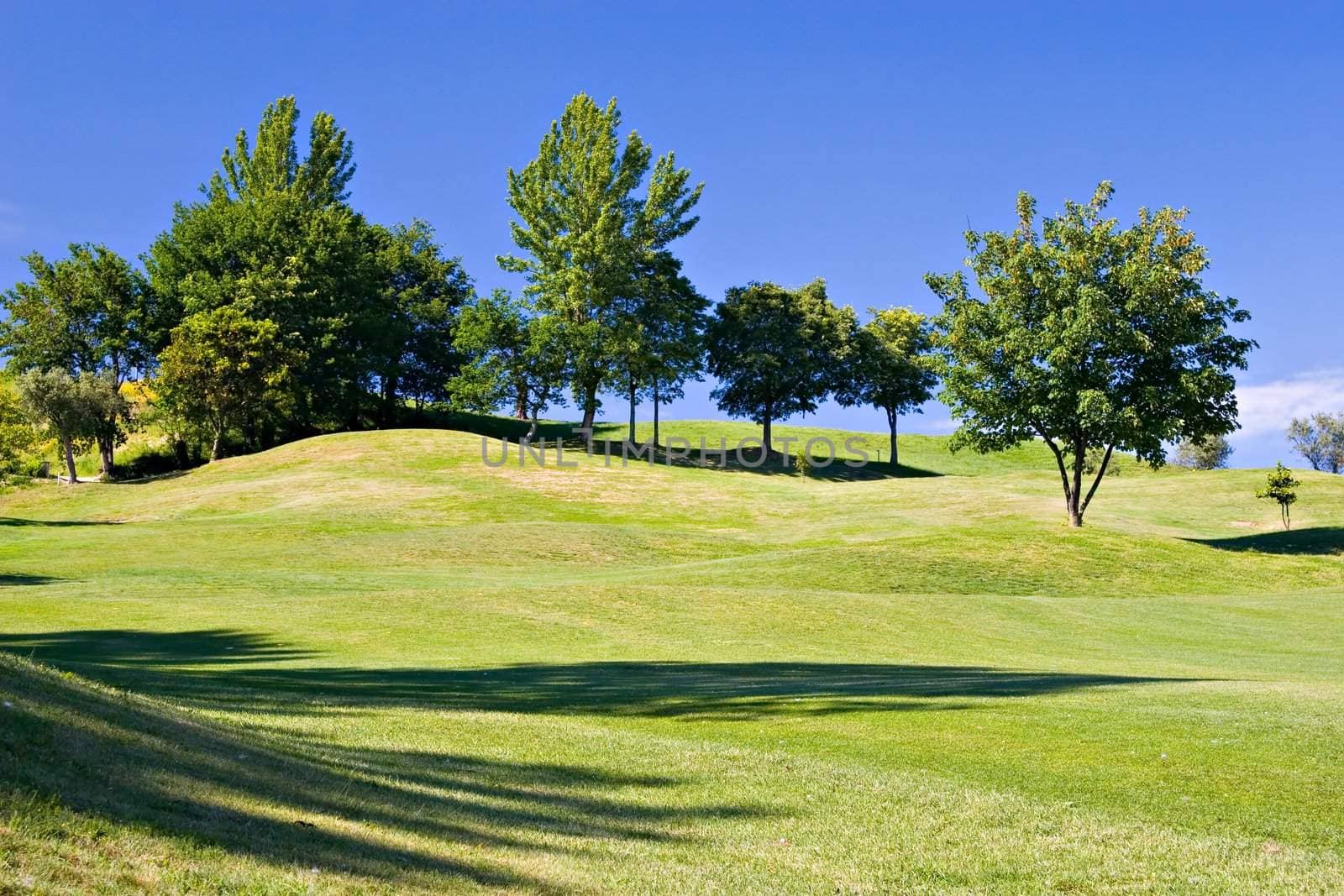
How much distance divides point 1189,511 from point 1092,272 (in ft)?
70.3

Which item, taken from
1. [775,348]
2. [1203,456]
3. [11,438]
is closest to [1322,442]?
[1203,456]

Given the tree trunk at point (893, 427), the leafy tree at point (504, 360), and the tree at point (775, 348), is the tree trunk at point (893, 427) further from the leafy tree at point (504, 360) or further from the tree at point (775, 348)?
the leafy tree at point (504, 360)

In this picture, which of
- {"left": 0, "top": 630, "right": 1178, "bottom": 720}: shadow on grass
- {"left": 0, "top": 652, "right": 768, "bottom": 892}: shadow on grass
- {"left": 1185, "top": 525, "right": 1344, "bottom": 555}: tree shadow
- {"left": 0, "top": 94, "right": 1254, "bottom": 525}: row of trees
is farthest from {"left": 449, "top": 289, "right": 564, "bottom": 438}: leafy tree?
{"left": 0, "top": 652, "right": 768, "bottom": 892}: shadow on grass

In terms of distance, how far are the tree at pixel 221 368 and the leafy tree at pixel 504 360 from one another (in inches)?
496

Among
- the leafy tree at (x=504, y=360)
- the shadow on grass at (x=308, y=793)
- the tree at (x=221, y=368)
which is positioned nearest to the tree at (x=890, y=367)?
the leafy tree at (x=504, y=360)

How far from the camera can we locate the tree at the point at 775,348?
91938 mm

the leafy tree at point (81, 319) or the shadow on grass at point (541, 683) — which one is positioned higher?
the leafy tree at point (81, 319)

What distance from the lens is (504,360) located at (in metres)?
82.8

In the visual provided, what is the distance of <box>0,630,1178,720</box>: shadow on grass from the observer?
46.8ft

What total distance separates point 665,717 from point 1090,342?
126 ft

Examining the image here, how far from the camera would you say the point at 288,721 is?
11711mm

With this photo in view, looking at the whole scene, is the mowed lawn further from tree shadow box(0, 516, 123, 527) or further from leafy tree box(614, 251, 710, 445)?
leafy tree box(614, 251, 710, 445)

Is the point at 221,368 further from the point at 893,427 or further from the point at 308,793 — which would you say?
the point at 308,793

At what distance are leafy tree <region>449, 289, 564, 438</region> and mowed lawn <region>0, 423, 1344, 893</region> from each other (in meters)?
38.5
